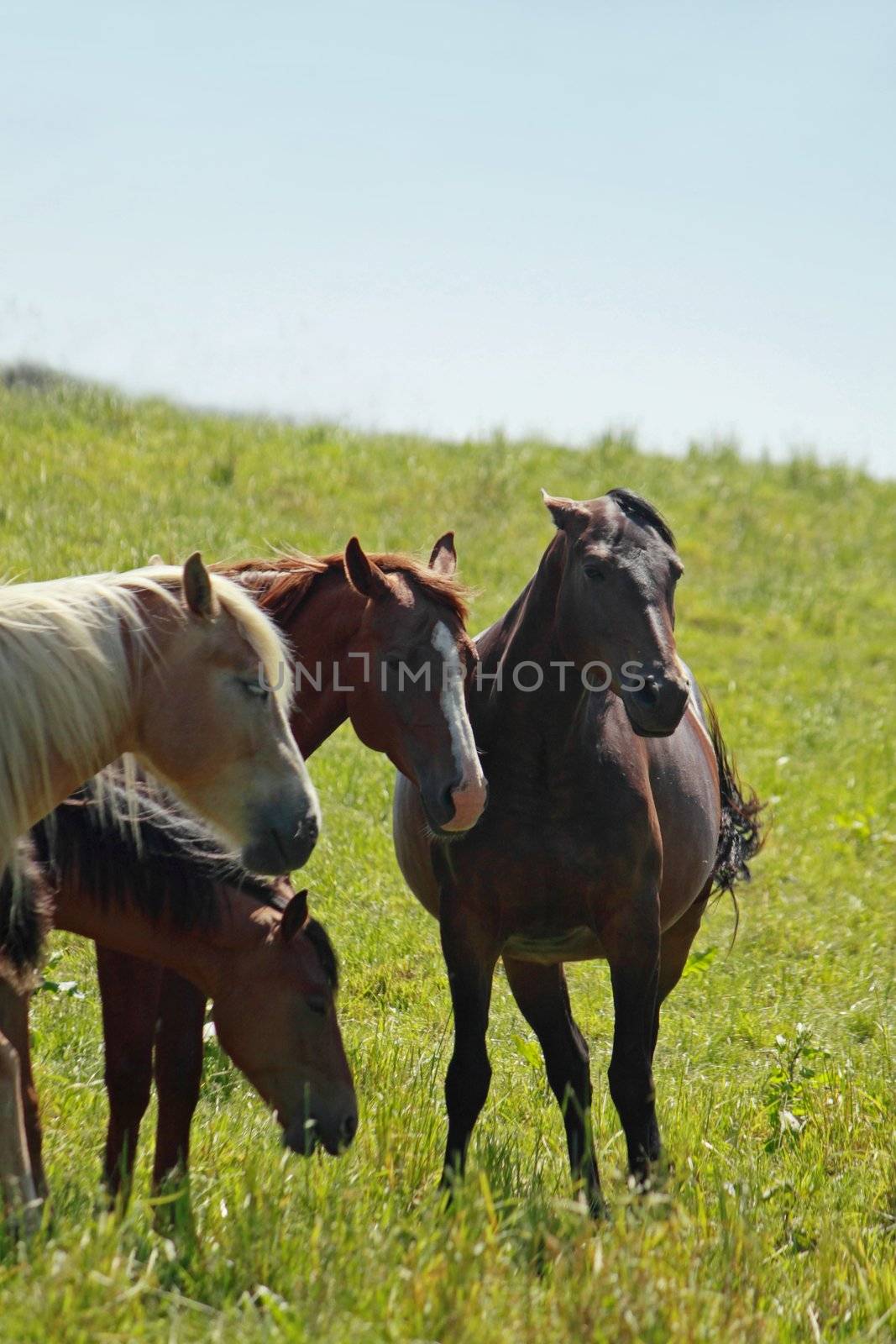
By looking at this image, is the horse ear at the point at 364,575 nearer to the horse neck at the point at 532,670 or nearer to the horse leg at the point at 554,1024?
the horse neck at the point at 532,670

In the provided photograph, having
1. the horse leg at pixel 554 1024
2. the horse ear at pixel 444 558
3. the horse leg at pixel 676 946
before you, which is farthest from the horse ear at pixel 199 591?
the horse leg at pixel 676 946

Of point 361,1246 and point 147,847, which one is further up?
point 147,847

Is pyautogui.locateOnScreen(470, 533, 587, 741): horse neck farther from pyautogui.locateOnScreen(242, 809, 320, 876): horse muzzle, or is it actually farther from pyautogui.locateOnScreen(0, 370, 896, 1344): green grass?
pyautogui.locateOnScreen(0, 370, 896, 1344): green grass

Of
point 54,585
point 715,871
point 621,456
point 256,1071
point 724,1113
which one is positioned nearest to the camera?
point 54,585

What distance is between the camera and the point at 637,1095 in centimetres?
430

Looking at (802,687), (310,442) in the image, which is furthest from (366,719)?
(310,442)

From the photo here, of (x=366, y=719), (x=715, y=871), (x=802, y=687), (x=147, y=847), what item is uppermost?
(x=366, y=719)

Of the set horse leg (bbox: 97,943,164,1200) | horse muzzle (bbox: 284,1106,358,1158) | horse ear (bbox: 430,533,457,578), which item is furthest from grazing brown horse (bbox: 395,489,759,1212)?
horse leg (bbox: 97,943,164,1200)

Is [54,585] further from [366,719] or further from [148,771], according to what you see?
[366,719]

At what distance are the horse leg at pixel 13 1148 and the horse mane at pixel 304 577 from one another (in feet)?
5.53

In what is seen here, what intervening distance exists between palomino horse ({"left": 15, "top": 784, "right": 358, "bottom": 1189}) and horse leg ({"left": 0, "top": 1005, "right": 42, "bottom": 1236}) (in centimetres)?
69

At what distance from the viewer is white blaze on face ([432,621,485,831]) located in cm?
383

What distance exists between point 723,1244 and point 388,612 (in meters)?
1.99

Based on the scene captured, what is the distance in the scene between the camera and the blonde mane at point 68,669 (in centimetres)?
316
